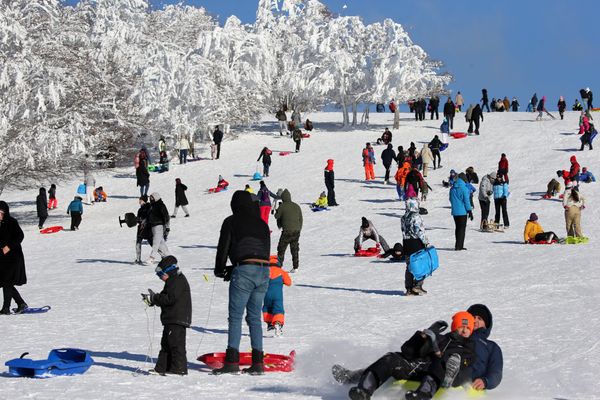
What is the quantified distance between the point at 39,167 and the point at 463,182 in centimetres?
2087

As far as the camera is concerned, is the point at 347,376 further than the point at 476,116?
No

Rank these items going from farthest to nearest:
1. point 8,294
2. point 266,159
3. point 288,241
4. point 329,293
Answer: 1. point 266,159
2. point 288,241
3. point 329,293
4. point 8,294

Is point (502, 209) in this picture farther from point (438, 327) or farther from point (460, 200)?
point (438, 327)

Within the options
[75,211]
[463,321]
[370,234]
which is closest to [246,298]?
[463,321]

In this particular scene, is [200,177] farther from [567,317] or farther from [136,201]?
[567,317]

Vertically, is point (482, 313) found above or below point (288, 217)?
above

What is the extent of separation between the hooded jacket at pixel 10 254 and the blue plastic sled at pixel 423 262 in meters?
5.96

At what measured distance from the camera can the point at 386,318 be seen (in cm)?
1293

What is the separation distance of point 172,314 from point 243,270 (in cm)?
84

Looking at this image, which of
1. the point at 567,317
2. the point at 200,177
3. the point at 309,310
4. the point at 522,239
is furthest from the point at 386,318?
the point at 200,177

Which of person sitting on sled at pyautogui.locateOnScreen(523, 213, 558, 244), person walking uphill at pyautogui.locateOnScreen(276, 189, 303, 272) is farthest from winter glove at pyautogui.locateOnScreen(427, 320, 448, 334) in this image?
person sitting on sled at pyautogui.locateOnScreen(523, 213, 558, 244)

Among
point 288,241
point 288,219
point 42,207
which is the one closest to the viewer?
point 288,219

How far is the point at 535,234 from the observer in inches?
866

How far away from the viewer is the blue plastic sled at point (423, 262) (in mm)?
14781
